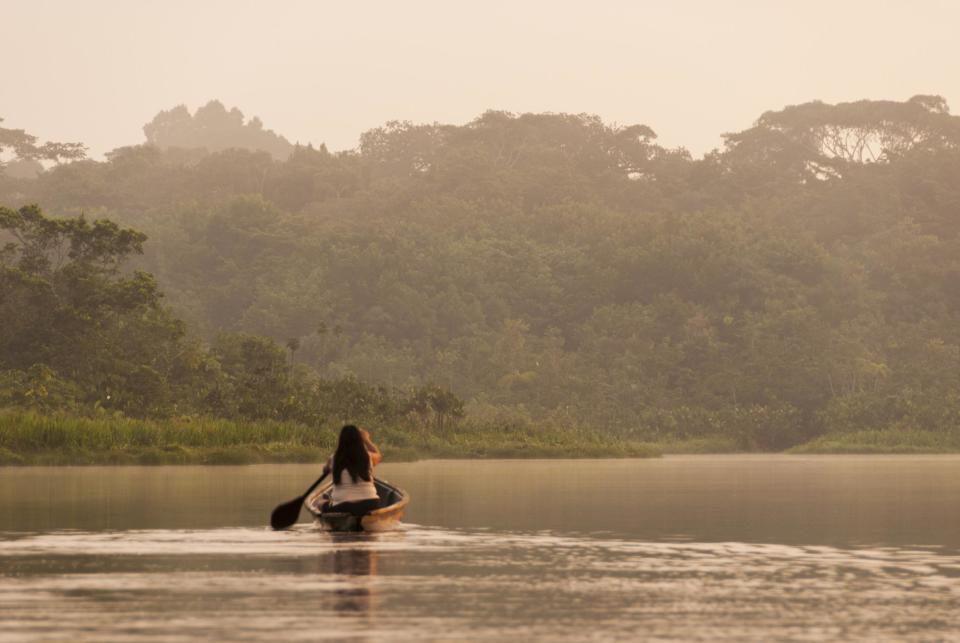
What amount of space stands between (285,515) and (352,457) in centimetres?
116

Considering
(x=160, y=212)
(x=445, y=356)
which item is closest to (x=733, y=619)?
(x=445, y=356)

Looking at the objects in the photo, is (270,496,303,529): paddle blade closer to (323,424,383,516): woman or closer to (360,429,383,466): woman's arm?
(323,424,383,516): woman

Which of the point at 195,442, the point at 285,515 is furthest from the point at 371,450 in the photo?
the point at 195,442

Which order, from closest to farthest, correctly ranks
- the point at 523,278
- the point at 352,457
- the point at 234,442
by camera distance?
the point at 352,457
the point at 234,442
the point at 523,278

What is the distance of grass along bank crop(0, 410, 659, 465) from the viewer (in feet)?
132

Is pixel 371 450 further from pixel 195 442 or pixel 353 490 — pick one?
pixel 195 442

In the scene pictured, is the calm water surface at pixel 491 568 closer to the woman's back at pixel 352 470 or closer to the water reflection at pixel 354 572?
the water reflection at pixel 354 572

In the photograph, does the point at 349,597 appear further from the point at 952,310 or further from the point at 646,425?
the point at 952,310

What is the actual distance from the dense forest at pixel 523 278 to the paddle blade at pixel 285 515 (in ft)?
96.0

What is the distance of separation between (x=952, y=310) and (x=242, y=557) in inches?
3196

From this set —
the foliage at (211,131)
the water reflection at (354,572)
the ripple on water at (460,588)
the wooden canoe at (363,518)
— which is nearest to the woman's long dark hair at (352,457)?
the wooden canoe at (363,518)

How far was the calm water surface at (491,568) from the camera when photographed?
11242 mm

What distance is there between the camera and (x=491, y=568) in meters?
15.3

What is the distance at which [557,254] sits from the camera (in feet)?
301
